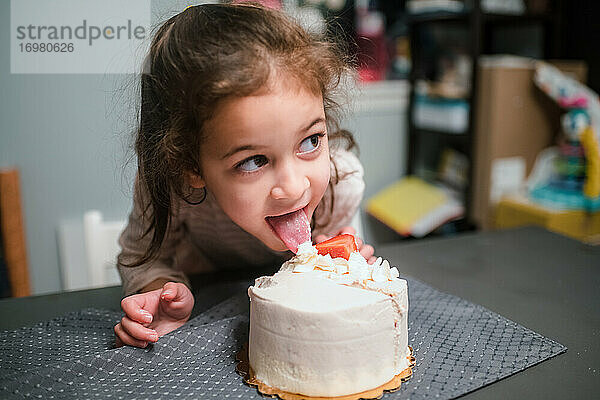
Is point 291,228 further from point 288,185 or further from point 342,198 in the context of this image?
point 342,198

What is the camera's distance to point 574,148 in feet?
5.48

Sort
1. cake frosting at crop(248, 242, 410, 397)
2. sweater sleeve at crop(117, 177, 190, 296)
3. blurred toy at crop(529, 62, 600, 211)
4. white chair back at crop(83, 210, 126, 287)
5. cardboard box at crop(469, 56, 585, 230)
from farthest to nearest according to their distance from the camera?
cardboard box at crop(469, 56, 585, 230), blurred toy at crop(529, 62, 600, 211), white chair back at crop(83, 210, 126, 287), sweater sleeve at crop(117, 177, 190, 296), cake frosting at crop(248, 242, 410, 397)

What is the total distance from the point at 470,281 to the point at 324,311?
40cm

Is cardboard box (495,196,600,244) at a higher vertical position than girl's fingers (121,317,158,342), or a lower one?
lower

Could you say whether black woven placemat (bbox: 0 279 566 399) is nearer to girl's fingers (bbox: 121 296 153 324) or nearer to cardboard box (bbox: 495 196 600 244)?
girl's fingers (bbox: 121 296 153 324)

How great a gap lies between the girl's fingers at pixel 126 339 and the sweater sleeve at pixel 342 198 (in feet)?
0.92

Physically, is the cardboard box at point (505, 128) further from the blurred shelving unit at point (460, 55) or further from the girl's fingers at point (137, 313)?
the girl's fingers at point (137, 313)

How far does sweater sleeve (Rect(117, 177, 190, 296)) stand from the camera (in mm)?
723

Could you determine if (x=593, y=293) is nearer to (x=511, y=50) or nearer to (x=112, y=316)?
(x=112, y=316)

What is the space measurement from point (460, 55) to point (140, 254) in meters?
1.45

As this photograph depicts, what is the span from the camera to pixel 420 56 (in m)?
1.97

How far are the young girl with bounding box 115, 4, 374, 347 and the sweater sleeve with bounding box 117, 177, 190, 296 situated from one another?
0.06 m

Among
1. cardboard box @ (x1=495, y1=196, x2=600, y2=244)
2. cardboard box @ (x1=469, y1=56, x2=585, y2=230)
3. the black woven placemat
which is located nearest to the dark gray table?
the black woven placemat

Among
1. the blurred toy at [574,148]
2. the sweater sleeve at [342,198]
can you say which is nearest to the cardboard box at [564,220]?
the blurred toy at [574,148]
